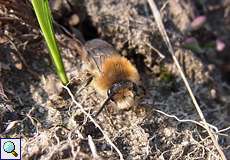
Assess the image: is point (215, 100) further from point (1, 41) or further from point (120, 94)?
point (1, 41)

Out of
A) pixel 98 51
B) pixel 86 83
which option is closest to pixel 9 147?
pixel 86 83

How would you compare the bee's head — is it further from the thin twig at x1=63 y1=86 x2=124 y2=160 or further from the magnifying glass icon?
the magnifying glass icon

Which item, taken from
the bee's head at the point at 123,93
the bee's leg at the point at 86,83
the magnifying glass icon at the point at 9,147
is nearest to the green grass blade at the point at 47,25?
the bee's leg at the point at 86,83

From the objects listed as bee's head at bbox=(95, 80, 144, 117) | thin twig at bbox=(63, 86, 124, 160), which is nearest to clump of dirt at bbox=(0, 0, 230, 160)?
thin twig at bbox=(63, 86, 124, 160)

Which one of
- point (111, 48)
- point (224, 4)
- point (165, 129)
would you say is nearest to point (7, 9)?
point (111, 48)

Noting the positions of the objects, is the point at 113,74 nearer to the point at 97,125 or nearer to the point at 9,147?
the point at 97,125

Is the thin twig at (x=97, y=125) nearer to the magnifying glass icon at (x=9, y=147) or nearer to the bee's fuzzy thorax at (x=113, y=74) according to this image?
the bee's fuzzy thorax at (x=113, y=74)
